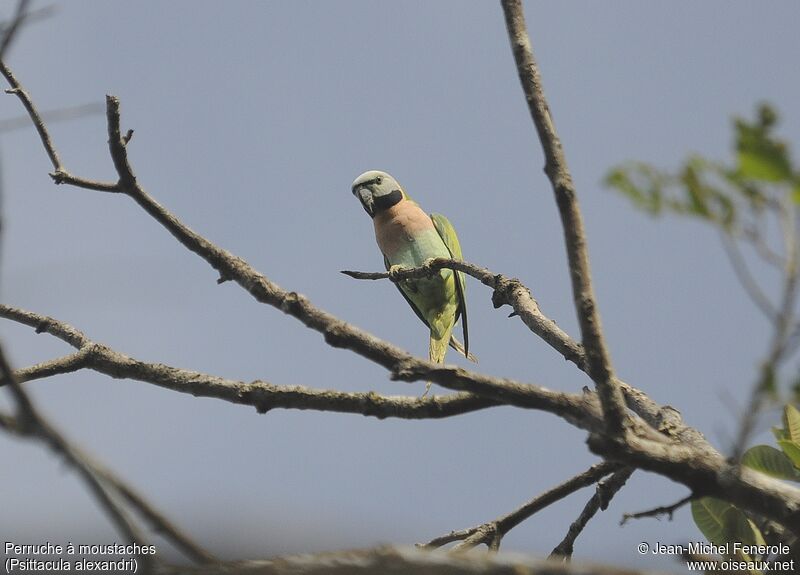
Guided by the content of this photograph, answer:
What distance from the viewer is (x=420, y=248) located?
25.2ft

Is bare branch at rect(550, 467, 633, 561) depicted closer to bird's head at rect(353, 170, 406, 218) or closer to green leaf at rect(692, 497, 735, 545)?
green leaf at rect(692, 497, 735, 545)

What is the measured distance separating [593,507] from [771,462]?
0.84 meters

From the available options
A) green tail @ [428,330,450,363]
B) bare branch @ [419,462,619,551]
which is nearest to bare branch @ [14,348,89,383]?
bare branch @ [419,462,619,551]

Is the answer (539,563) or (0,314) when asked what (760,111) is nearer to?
(539,563)

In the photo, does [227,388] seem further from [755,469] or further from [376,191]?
[376,191]

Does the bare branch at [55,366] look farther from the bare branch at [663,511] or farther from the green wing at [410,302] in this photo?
the green wing at [410,302]

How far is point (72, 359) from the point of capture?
125 inches

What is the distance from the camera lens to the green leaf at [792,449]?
3.20 m

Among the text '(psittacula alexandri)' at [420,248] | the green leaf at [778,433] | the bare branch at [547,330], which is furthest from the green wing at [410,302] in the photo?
the green leaf at [778,433]

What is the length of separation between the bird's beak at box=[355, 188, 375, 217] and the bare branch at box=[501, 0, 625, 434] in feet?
20.9

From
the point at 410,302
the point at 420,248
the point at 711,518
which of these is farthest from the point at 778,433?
the point at 410,302

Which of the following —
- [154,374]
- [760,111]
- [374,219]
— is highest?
[374,219]

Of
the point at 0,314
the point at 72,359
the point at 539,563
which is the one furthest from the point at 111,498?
the point at 0,314

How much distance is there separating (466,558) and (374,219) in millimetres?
6966
